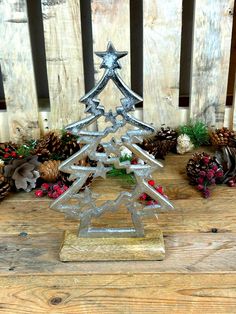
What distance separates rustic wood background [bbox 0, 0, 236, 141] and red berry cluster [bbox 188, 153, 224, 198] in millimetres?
197

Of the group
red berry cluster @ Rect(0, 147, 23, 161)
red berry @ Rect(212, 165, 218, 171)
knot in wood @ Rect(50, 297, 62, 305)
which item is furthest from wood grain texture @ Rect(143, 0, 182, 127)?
knot in wood @ Rect(50, 297, 62, 305)

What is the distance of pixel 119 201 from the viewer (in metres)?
0.72

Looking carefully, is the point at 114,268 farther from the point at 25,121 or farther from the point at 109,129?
the point at 25,121

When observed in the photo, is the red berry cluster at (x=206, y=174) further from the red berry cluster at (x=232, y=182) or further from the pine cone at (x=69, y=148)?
the pine cone at (x=69, y=148)

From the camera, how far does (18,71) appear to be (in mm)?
1008

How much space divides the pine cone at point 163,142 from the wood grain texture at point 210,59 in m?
0.07

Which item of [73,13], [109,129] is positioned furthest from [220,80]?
[109,129]

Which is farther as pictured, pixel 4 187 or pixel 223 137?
pixel 223 137

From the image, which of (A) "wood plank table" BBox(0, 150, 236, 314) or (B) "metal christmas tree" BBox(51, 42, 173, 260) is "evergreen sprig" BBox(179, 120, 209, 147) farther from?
(B) "metal christmas tree" BBox(51, 42, 173, 260)

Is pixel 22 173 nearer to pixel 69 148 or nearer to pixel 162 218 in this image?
pixel 69 148

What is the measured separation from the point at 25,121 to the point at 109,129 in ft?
1.44

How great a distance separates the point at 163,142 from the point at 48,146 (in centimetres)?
26

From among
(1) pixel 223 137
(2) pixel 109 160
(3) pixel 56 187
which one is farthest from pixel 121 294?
(1) pixel 223 137

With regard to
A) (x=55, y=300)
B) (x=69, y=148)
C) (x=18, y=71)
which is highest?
(x=18, y=71)
